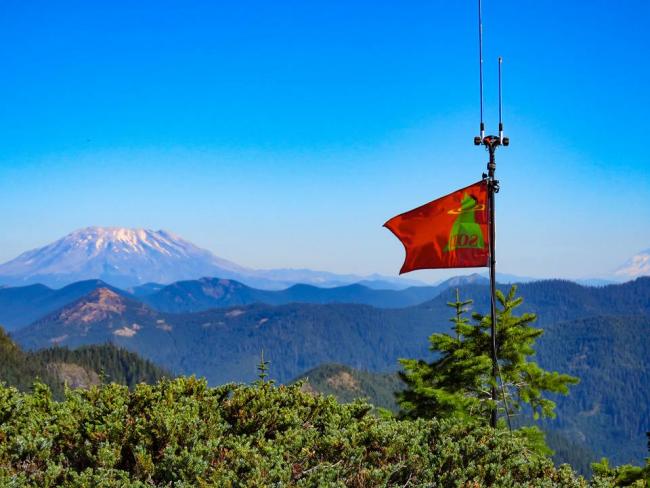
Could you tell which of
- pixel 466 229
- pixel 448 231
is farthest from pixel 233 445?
pixel 466 229

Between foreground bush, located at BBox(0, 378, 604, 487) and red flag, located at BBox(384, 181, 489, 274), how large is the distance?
5.61m

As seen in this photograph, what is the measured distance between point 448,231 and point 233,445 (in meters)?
9.66

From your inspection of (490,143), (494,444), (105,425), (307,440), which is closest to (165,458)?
(105,425)

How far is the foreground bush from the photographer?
1046 cm

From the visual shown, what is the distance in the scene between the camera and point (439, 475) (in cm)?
1165

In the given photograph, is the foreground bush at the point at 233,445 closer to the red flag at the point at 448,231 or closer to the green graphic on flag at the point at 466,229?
the red flag at the point at 448,231

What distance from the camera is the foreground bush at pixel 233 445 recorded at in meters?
10.5

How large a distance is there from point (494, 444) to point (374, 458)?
8.93ft

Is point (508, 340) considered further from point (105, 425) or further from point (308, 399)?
point (105, 425)

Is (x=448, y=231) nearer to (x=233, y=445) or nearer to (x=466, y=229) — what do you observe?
(x=466, y=229)

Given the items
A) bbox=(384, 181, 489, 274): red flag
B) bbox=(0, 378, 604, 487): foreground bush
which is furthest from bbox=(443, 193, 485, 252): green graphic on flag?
bbox=(0, 378, 604, 487): foreground bush

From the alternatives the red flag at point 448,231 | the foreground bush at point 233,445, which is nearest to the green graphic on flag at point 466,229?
the red flag at point 448,231

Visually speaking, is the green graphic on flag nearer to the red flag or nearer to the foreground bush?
the red flag

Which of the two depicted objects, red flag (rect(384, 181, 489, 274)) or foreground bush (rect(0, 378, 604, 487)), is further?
red flag (rect(384, 181, 489, 274))
